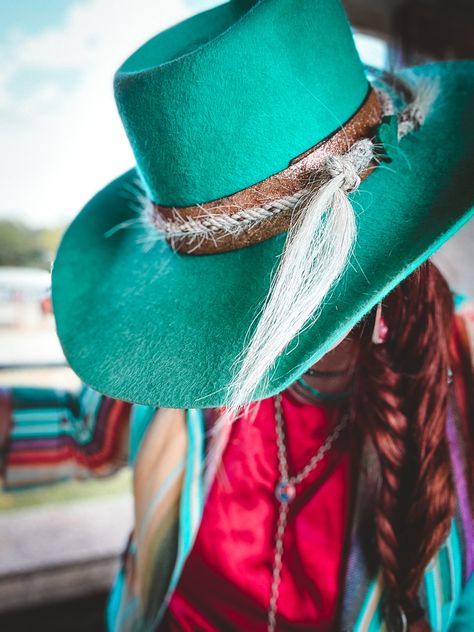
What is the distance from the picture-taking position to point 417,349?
64 centimetres

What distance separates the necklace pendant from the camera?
2.52ft

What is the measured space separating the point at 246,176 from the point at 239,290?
5.3 inches

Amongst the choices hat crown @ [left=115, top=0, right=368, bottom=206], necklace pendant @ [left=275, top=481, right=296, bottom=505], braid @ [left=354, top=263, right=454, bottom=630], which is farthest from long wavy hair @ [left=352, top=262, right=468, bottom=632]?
hat crown @ [left=115, top=0, right=368, bottom=206]

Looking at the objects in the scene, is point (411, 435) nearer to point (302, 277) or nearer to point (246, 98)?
point (302, 277)

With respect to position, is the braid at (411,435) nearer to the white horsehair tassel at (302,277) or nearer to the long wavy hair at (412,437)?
the long wavy hair at (412,437)

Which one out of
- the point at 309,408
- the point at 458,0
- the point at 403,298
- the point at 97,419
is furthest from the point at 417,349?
the point at 458,0

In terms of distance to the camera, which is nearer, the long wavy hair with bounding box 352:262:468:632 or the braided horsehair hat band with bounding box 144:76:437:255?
the braided horsehair hat band with bounding box 144:76:437:255

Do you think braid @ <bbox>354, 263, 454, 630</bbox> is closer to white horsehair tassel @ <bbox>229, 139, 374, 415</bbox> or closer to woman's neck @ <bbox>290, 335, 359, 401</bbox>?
woman's neck @ <bbox>290, 335, 359, 401</bbox>

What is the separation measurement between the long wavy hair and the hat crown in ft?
0.90

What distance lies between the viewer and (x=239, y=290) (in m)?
0.53

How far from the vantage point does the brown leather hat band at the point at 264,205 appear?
0.50 metres

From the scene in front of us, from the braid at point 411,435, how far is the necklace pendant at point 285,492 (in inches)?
6.1

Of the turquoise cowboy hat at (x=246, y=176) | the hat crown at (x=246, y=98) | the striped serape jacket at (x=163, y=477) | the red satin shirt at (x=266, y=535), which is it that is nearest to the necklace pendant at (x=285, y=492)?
the red satin shirt at (x=266, y=535)

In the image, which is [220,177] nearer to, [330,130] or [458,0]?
[330,130]
